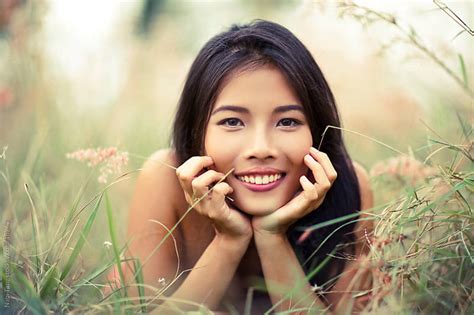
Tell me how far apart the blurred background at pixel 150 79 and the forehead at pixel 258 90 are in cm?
28

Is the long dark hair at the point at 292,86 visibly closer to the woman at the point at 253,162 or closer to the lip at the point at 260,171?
the woman at the point at 253,162

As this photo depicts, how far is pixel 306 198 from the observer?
6.95ft

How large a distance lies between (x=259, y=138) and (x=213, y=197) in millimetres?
219

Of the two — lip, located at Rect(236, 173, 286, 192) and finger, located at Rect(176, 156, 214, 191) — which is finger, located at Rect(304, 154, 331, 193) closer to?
lip, located at Rect(236, 173, 286, 192)

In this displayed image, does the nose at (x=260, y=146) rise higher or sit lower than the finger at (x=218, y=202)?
higher

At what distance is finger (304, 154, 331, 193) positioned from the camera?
2131 mm

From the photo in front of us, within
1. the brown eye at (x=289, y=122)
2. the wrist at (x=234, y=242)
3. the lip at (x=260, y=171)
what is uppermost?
the brown eye at (x=289, y=122)

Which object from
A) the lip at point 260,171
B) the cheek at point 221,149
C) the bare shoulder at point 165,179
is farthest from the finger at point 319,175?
the bare shoulder at point 165,179

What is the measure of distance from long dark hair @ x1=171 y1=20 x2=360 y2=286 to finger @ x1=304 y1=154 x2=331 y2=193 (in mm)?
139

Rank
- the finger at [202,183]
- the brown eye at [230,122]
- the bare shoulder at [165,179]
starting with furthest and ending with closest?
the bare shoulder at [165,179] < the brown eye at [230,122] < the finger at [202,183]

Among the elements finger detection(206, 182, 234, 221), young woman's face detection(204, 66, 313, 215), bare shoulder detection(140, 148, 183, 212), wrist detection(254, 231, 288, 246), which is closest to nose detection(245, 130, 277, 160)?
young woman's face detection(204, 66, 313, 215)

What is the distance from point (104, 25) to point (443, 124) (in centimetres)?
272

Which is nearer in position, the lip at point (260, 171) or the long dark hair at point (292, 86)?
the lip at point (260, 171)

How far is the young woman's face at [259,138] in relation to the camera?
2131 millimetres
